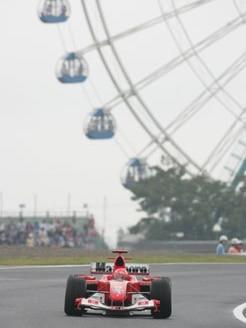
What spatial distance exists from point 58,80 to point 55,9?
293cm

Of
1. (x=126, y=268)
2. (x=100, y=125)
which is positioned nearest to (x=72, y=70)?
(x=100, y=125)

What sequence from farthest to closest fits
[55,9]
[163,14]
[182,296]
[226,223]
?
1. [226,223]
2. [55,9]
3. [163,14]
4. [182,296]

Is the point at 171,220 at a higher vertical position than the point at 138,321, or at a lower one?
higher

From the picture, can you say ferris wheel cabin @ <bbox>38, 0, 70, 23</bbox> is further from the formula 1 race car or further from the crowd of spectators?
the formula 1 race car

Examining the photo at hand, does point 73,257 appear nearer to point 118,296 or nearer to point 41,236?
point 41,236

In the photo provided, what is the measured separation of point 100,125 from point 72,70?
268 cm

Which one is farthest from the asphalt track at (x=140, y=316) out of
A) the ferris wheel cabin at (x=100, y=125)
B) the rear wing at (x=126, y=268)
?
the ferris wheel cabin at (x=100, y=125)

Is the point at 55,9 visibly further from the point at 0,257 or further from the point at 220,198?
the point at 220,198

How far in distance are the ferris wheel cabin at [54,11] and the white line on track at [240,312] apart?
36.1m

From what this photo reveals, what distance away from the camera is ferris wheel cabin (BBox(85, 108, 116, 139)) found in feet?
192

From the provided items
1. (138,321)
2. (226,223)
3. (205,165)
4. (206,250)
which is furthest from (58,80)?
(138,321)

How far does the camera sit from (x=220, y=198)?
286 feet

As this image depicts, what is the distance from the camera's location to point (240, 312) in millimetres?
20203

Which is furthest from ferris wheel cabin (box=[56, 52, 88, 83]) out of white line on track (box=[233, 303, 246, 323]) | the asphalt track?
white line on track (box=[233, 303, 246, 323])
